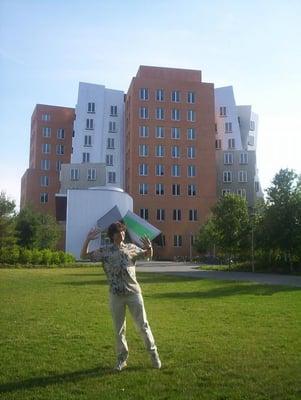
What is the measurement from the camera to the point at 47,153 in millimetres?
91688

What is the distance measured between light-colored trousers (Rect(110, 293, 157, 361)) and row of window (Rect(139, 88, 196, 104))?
246ft

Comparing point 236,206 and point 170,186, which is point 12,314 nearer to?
point 236,206

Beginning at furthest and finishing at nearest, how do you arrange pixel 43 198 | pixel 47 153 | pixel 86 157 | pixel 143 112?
pixel 47 153 < pixel 43 198 < pixel 86 157 < pixel 143 112

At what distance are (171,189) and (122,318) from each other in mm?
72578

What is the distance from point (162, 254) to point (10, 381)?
232 ft

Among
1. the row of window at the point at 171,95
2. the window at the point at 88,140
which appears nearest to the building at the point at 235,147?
the row of window at the point at 171,95

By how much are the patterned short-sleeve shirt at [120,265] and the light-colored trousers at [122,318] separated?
0.11 metres

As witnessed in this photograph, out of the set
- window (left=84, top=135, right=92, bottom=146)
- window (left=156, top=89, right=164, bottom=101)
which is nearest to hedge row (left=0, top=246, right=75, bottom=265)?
window (left=84, top=135, right=92, bottom=146)

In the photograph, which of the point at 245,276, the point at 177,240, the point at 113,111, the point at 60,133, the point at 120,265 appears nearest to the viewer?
the point at 120,265

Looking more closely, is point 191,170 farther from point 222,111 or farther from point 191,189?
point 222,111

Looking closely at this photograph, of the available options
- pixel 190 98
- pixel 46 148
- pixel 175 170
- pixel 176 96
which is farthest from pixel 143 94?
pixel 46 148

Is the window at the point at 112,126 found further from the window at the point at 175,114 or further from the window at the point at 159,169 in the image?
the window at the point at 159,169

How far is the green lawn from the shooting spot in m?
6.22

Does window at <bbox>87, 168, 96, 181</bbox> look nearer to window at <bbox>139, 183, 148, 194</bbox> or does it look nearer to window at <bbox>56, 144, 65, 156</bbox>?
window at <bbox>139, 183, 148, 194</bbox>
